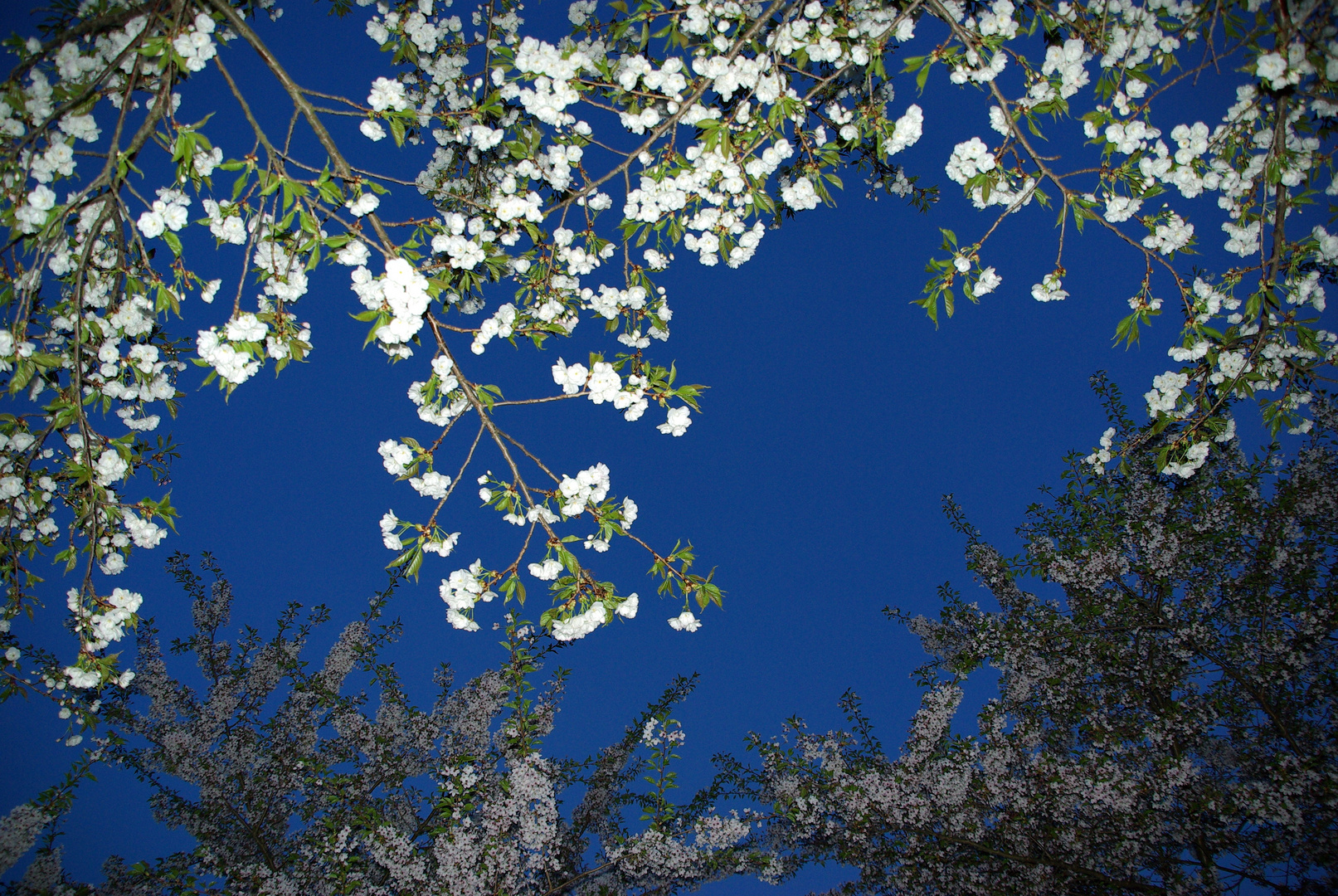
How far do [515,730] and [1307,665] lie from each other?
784cm

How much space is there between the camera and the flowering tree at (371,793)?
5172 millimetres

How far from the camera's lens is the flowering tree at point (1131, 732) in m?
4.80

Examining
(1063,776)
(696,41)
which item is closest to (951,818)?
(1063,776)

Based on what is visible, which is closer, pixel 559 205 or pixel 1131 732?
pixel 559 205

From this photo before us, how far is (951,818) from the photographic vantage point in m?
5.32

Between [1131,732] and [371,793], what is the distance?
851cm

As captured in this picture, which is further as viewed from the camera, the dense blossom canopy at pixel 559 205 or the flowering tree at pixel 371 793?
the flowering tree at pixel 371 793

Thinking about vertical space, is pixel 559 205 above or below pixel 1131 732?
above

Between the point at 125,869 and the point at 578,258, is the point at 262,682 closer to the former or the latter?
the point at 125,869

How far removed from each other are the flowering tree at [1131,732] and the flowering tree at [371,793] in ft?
4.81

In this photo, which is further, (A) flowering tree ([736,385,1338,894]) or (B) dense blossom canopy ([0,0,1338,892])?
(A) flowering tree ([736,385,1338,894])

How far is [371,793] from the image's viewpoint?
6.59 metres

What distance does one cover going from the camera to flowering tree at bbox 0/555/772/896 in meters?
5.17

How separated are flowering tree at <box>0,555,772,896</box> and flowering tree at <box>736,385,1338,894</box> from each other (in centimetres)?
146
